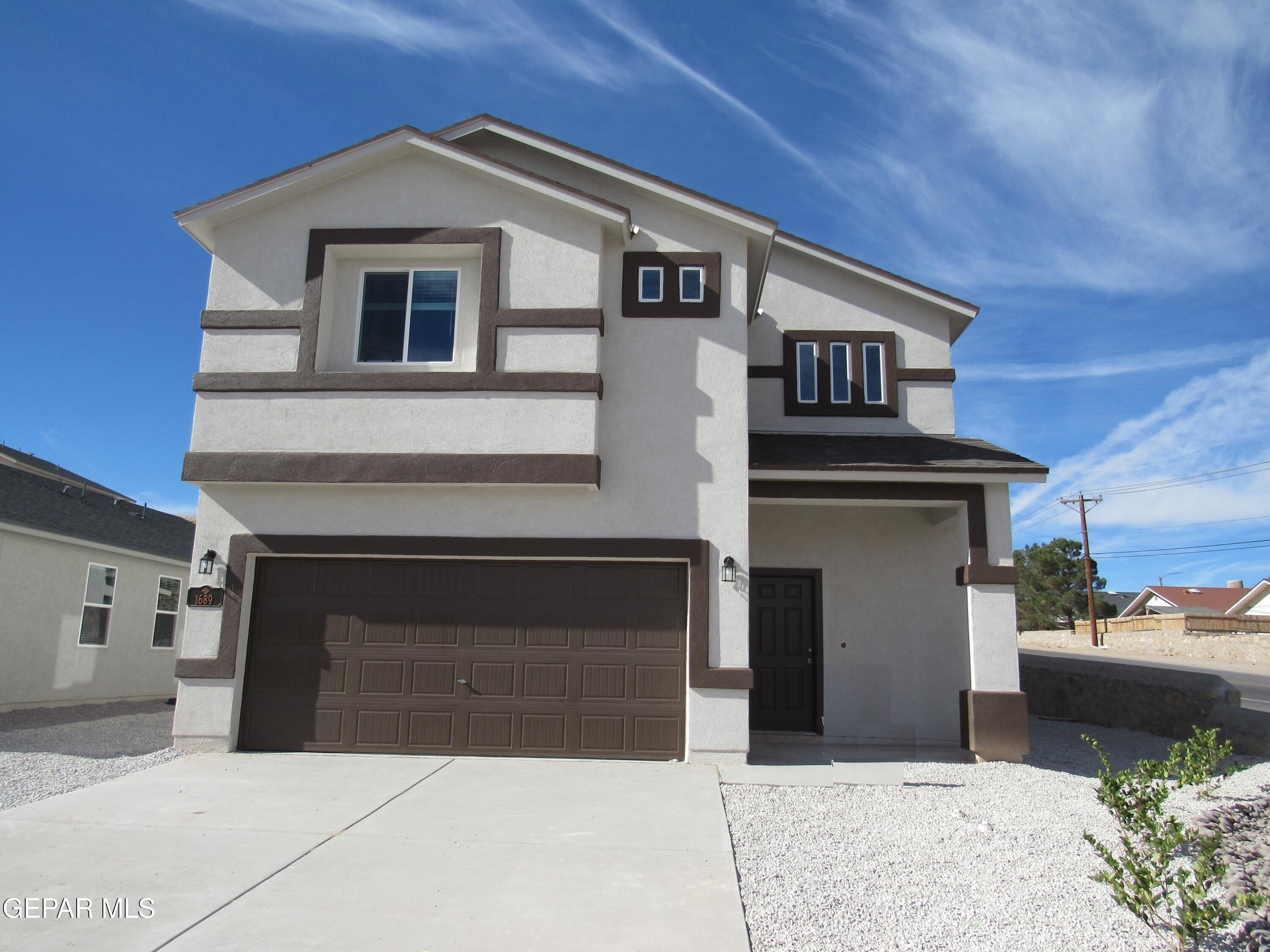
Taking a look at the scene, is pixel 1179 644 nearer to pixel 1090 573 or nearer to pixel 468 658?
pixel 1090 573

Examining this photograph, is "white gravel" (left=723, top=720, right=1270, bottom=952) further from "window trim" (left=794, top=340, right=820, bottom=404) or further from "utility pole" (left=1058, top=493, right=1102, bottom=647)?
"utility pole" (left=1058, top=493, right=1102, bottom=647)

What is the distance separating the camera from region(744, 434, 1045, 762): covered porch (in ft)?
35.5

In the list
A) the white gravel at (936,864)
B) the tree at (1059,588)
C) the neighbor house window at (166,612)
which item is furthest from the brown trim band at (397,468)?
the tree at (1059,588)

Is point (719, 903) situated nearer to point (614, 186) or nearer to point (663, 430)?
point (663, 430)

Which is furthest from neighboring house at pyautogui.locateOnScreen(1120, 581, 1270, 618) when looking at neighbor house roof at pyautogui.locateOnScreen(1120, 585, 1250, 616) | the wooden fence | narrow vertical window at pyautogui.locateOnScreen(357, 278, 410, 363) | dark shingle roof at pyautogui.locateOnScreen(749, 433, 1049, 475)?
narrow vertical window at pyautogui.locateOnScreen(357, 278, 410, 363)

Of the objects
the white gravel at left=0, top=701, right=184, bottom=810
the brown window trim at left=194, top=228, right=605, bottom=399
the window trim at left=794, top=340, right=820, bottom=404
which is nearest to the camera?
the white gravel at left=0, top=701, right=184, bottom=810

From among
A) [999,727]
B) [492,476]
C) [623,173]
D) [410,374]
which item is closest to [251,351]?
[410,374]

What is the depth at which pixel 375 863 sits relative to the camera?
582cm

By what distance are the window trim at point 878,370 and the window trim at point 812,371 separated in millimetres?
637

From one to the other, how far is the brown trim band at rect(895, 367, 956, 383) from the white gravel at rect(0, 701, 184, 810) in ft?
35.3

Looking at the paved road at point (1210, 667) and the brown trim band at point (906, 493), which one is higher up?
the brown trim band at point (906, 493)

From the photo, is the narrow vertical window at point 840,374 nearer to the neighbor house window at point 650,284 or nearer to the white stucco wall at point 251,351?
the neighbor house window at point 650,284

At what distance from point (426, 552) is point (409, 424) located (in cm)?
148

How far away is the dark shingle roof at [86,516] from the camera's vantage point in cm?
1419
